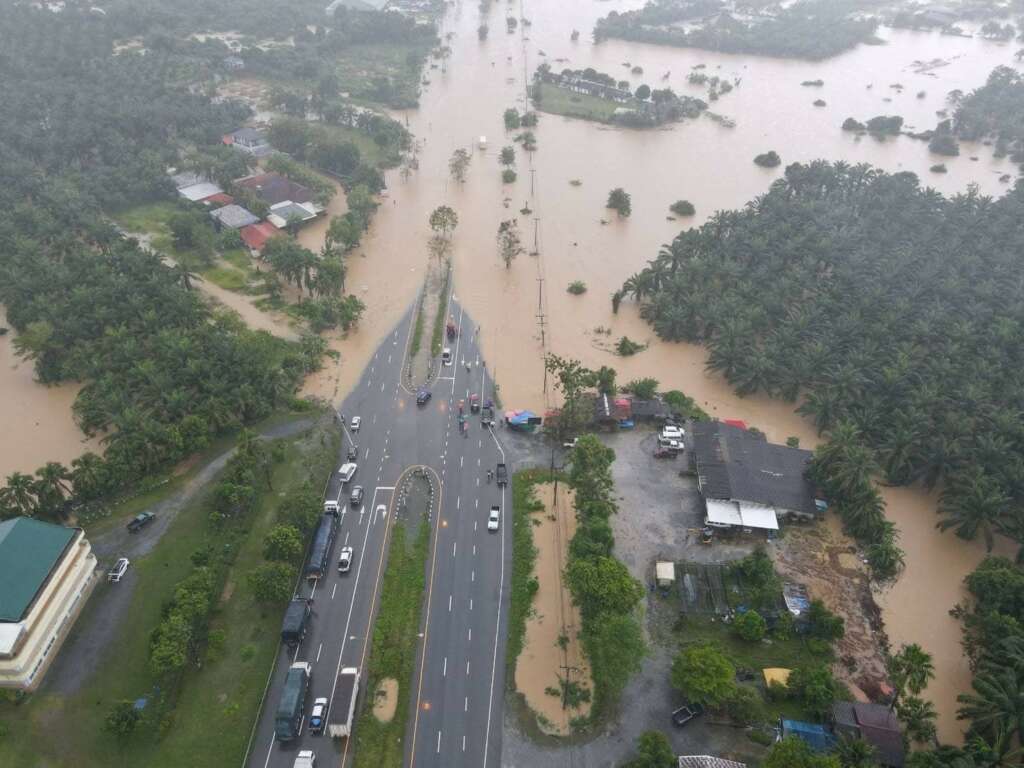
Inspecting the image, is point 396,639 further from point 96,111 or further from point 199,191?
point 96,111

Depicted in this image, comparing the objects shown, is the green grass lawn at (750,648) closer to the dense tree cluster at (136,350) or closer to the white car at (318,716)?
the white car at (318,716)

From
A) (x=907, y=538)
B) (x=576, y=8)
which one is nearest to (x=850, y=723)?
(x=907, y=538)

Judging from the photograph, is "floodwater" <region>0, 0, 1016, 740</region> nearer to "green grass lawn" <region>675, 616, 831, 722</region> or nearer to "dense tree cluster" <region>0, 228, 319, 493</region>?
"dense tree cluster" <region>0, 228, 319, 493</region>

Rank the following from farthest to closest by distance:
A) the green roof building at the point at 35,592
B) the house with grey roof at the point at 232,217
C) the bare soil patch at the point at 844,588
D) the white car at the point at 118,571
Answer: the house with grey roof at the point at 232,217, the white car at the point at 118,571, the bare soil patch at the point at 844,588, the green roof building at the point at 35,592

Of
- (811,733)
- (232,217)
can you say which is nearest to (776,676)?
(811,733)

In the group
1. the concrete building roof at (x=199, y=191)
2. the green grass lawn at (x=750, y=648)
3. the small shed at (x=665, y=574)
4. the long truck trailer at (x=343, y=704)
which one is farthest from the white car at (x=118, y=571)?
the concrete building roof at (x=199, y=191)

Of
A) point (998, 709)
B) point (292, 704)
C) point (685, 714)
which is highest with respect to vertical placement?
point (998, 709)

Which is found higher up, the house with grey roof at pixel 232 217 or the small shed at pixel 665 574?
the house with grey roof at pixel 232 217

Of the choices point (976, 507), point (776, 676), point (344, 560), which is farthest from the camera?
point (976, 507)
